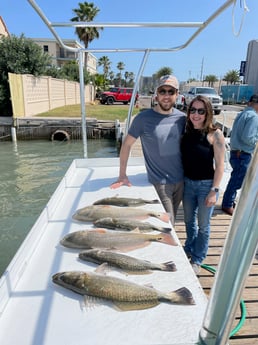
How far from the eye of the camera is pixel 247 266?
0.71 meters

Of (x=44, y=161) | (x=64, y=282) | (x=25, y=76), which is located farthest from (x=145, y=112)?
(x=25, y=76)

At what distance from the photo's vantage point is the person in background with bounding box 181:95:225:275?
2379 millimetres

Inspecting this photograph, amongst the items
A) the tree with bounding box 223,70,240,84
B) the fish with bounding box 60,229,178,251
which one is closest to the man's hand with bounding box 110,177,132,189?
the fish with bounding box 60,229,178,251

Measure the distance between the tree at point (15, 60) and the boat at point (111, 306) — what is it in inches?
643

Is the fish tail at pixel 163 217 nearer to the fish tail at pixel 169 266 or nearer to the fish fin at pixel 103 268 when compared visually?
the fish tail at pixel 169 266

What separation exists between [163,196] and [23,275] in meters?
1.45

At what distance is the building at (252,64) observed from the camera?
37.5 meters

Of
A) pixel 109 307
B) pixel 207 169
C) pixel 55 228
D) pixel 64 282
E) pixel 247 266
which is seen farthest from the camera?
pixel 207 169

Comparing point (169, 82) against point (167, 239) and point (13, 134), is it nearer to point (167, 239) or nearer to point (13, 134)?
point (167, 239)

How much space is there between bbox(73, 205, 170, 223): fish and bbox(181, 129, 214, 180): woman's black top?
54cm

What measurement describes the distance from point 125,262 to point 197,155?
124 centimetres

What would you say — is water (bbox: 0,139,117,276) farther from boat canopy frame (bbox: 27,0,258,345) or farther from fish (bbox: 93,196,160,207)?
boat canopy frame (bbox: 27,0,258,345)

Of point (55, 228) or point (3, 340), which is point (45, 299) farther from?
point (55, 228)

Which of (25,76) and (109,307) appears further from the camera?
(25,76)
